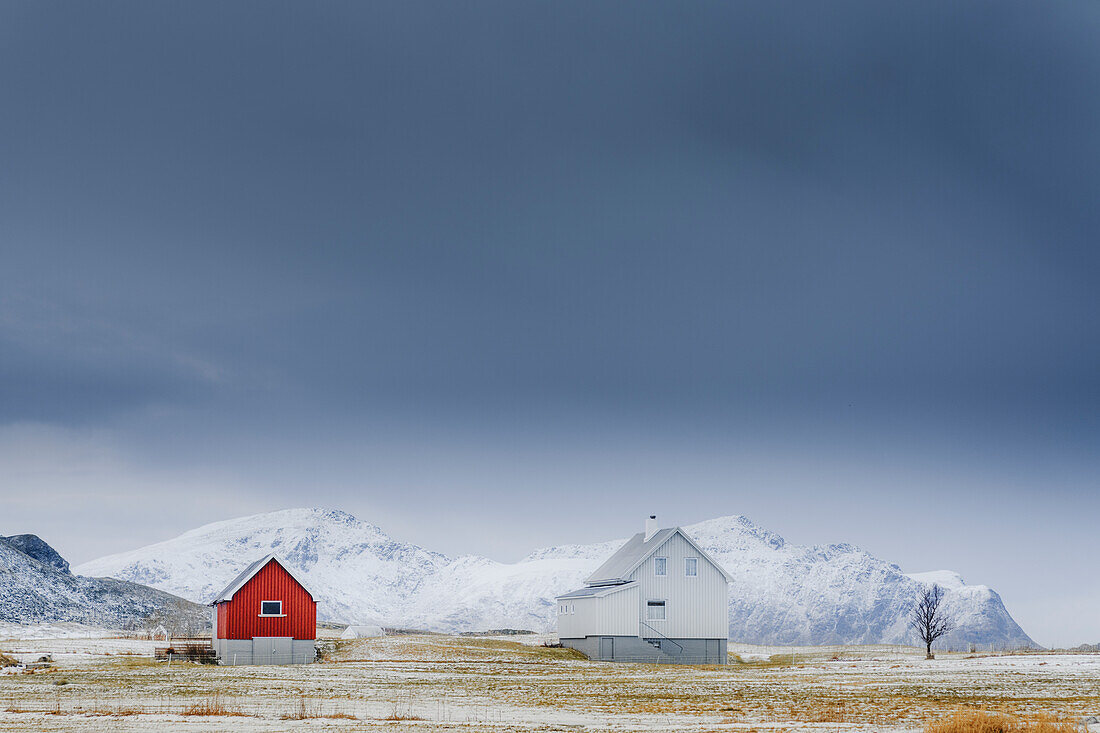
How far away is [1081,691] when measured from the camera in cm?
3953

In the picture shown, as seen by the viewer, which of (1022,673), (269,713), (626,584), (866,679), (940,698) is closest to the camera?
(269,713)

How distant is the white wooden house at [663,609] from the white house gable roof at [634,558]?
0.09 meters

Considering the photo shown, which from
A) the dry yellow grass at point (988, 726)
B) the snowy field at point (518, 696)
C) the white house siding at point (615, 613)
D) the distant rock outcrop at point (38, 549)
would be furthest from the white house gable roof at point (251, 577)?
the distant rock outcrop at point (38, 549)

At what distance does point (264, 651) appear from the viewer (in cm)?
6562

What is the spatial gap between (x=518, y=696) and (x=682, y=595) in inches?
1517

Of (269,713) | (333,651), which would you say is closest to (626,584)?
(333,651)

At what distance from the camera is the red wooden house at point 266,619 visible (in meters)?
65.6

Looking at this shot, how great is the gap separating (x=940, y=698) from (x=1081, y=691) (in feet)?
21.7

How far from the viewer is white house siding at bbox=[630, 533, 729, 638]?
246 feet

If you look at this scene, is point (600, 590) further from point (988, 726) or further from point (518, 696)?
point (988, 726)

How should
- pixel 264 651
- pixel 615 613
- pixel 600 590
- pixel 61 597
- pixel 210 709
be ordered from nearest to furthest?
1. pixel 210 709
2. pixel 264 651
3. pixel 615 613
4. pixel 600 590
5. pixel 61 597

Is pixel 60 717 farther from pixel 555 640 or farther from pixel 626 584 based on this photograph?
pixel 555 640

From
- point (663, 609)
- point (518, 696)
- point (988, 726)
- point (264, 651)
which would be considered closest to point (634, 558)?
point (663, 609)

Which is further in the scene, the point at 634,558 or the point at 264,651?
the point at 634,558
